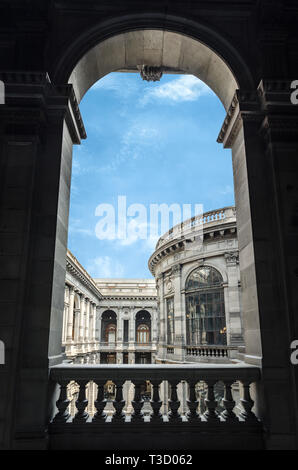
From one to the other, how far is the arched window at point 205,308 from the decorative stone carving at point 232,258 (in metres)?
1.22

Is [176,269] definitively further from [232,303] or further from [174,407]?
[174,407]

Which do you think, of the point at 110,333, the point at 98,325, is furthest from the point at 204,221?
the point at 110,333

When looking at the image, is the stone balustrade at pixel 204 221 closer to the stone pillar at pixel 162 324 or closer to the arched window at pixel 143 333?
the stone pillar at pixel 162 324

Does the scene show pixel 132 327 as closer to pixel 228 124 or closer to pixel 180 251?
pixel 180 251

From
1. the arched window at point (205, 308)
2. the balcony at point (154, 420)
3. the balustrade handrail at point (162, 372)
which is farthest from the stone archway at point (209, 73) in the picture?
the arched window at point (205, 308)

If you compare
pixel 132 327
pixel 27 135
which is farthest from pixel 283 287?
pixel 132 327

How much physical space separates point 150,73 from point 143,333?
206 feet

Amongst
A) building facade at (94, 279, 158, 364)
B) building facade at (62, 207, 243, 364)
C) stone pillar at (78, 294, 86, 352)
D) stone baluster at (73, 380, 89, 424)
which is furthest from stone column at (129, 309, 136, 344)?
stone baluster at (73, 380, 89, 424)

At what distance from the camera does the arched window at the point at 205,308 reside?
22.0 metres

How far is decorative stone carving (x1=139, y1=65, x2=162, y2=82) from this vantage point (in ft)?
25.0

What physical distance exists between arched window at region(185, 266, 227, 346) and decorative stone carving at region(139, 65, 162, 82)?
1691 cm

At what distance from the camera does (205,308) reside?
2305 centimetres

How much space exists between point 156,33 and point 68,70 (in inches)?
79.1
